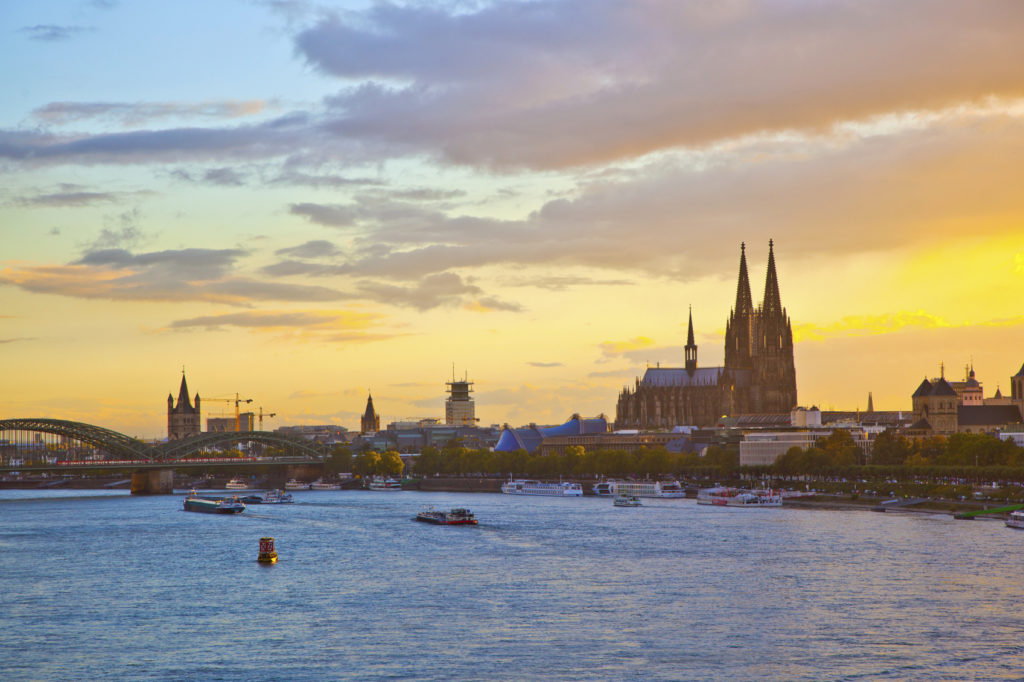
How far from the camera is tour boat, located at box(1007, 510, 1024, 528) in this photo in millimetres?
83119

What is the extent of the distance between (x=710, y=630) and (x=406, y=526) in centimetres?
5050

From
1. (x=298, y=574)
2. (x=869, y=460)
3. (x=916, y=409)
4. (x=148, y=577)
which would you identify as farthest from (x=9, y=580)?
(x=916, y=409)

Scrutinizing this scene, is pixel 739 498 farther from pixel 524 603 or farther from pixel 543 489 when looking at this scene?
pixel 524 603

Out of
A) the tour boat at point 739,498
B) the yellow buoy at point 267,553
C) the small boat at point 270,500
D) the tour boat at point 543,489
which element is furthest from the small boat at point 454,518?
the tour boat at point 543,489

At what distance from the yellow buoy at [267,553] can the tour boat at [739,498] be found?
2228 inches

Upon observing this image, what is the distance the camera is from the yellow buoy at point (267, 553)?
224 feet

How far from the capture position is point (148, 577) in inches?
2458

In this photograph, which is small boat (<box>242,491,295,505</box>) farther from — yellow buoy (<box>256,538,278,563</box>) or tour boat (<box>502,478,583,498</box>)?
yellow buoy (<box>256,538,278,563</box>)

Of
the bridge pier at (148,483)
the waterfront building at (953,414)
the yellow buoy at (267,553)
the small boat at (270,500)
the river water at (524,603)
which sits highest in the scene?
the waterfront building at (953,414)

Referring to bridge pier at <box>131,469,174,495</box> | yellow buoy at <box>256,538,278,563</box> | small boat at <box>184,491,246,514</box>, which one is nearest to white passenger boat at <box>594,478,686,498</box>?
small boat at <box>184,491,246,514</box>

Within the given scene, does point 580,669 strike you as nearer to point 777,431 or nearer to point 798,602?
point 798,602

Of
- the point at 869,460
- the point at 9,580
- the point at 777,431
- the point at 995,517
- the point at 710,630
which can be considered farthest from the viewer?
the point at 777,431

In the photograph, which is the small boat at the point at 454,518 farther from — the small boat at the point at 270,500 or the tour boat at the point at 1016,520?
the small boat at the point at 270,500

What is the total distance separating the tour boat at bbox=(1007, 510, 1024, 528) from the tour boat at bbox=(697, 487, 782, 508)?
32072 mm
